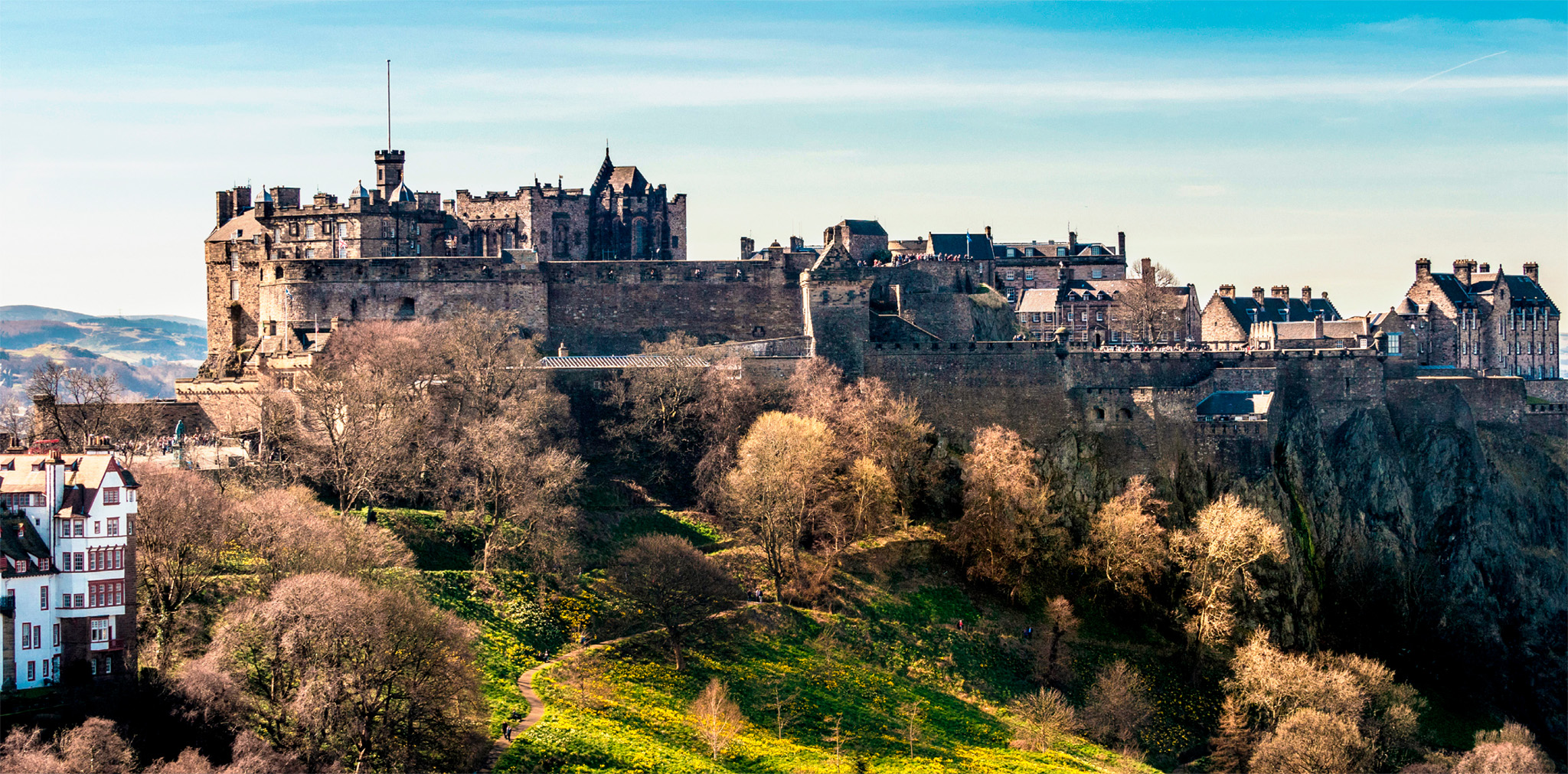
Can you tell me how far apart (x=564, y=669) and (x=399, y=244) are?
31.2 m

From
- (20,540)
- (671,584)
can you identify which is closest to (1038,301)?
(671,584)


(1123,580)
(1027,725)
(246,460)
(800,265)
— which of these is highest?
(800,265)

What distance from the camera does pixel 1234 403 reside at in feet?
199

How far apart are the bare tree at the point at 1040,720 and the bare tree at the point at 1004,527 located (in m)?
5.47

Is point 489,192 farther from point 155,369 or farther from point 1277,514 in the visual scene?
point 155,369

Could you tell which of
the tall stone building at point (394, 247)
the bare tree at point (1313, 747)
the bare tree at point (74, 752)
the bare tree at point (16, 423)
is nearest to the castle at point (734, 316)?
the tall stone building at point (394, 247)

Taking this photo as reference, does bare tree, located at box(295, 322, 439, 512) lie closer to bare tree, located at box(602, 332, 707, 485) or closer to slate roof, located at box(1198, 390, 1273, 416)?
bare tree, located at box(602, 332, 707, 485)

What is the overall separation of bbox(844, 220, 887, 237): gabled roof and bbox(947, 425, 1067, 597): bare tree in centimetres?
2591

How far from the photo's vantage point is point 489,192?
72.3 meters

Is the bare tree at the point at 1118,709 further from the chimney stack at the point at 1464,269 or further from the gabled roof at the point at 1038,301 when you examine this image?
the chimney stack at the point at 1464,269

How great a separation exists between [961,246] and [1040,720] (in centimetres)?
4006

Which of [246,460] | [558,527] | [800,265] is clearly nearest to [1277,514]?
[800,265]

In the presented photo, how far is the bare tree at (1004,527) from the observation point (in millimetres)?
53094

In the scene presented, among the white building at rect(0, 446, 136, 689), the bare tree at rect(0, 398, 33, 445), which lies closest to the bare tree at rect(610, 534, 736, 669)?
the white building at rect(0, 446, 136, 689)
